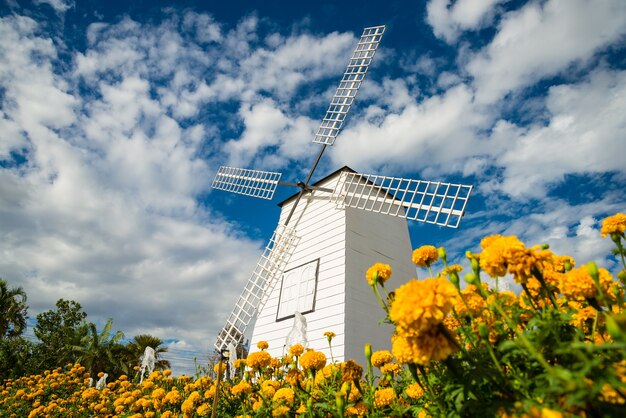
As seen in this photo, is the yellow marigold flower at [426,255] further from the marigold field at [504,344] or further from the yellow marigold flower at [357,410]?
the yellow marigold flower at [357,410]

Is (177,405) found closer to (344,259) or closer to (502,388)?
(502,388)

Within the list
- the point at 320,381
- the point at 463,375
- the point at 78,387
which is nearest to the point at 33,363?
the point at 78,387

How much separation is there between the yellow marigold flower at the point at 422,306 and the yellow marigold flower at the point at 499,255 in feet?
1.27

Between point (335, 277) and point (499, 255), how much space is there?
26.2 ft

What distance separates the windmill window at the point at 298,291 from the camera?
31.6ft

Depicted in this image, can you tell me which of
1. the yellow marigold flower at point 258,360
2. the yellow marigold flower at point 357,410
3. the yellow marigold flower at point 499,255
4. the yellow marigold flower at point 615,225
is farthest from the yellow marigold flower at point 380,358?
the yellow marigold flower at point 615,225

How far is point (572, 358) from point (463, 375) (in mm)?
371

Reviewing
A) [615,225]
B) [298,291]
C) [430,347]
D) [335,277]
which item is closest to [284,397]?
[430,347]

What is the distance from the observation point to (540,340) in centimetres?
115

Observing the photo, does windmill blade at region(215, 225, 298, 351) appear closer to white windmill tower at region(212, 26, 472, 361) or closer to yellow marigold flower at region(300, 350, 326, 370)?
white windmill tower at region(212, 26, 472, 361)

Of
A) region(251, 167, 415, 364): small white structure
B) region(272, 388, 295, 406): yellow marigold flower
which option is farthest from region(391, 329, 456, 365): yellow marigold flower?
region(251, 167, 415, 364): small white structure

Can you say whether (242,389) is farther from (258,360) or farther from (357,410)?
(357,410)

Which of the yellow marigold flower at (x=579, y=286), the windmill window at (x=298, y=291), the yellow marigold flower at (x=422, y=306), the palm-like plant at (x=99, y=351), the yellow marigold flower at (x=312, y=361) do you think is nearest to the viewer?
the yellow marigold flower at (x=422, y=306)

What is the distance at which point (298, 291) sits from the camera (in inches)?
403
